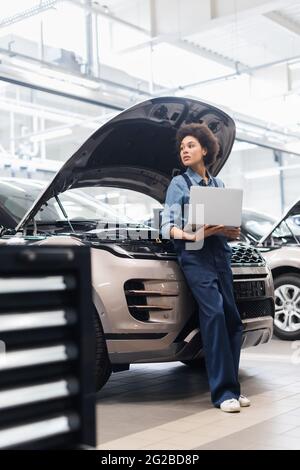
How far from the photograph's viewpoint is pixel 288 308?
21.1ft

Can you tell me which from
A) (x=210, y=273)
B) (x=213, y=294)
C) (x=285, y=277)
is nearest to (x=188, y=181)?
(x=210, y=273)

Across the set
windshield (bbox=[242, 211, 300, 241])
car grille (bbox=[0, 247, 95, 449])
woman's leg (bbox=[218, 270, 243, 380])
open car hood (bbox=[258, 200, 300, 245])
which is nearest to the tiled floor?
woman's leg (bbox=[218, 270, 243, 380])

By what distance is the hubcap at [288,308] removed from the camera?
20.9 ft

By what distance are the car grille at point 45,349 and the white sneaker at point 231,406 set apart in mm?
2926

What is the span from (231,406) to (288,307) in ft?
9.86

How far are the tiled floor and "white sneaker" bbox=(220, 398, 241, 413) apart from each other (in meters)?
0.04

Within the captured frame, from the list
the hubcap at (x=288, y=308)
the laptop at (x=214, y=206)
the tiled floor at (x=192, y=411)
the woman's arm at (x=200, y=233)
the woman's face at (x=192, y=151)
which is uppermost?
the woman's face at (x=192, y=151)

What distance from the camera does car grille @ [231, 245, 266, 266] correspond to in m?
4.34

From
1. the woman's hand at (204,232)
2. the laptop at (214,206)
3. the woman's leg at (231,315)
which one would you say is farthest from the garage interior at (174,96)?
the laptop at (214,206)

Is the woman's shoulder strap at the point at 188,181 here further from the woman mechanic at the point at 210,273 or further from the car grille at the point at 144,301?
the car grille at the point at 144,301

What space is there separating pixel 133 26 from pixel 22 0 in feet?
6.88

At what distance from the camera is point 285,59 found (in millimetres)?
10789
